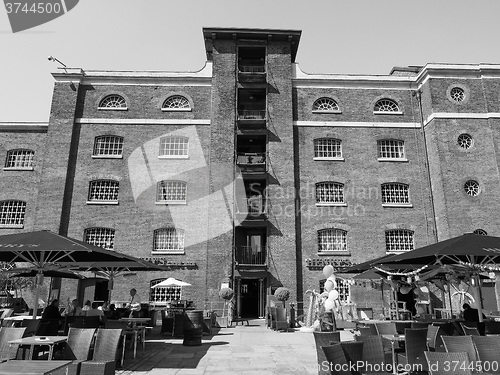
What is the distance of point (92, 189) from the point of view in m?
22.5

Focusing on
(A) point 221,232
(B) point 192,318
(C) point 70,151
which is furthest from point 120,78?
(B) point 192,318

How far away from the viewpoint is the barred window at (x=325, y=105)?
2420cm

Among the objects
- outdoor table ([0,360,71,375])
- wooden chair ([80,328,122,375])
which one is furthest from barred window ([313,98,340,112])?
outdoor table ([0,360,71,375])

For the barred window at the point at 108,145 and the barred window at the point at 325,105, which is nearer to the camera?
the barred window at the point at 108,145

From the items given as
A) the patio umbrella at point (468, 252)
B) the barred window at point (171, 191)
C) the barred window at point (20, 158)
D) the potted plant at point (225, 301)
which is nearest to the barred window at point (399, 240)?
the potted plant at point (225, 301)

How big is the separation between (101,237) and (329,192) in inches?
516

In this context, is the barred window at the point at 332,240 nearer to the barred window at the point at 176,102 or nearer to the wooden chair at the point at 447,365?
the barred window at the point at 176,102

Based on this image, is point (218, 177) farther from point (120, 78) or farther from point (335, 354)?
point (335, 354)

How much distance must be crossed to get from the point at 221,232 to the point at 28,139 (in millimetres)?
13107

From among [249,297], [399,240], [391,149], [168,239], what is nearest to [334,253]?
[399,240]

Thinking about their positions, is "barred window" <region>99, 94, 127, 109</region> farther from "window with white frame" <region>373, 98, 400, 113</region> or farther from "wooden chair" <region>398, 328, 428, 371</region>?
"wooden chair" <region>398, 328, 428, 371</region>

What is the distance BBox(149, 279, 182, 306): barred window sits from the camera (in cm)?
2114

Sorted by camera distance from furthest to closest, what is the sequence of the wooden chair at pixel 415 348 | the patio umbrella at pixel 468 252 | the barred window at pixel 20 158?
the barred window at pixel 20 158 < the patio umbrella at pixel 468 252 < the wooden chair at pixel 415 348

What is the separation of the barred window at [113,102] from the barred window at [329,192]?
12648mm
